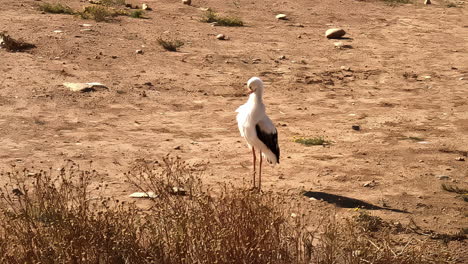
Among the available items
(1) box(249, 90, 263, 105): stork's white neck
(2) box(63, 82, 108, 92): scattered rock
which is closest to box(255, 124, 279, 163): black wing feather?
(1) box(249, 90, 263, 105): stork's white neck

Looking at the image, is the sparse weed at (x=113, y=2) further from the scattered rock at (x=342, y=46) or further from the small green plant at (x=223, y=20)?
the scattered rock at (x=342, y=46)

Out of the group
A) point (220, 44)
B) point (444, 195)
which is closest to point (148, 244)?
point (444, 195)

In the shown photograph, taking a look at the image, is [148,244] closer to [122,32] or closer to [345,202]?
[345,202]

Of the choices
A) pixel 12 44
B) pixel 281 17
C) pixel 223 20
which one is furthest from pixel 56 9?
pixel 281 17

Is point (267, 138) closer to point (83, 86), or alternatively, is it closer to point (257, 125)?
point (257, 125)

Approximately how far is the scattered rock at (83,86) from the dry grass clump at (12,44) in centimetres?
240

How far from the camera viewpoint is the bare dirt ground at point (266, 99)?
35.0 feet

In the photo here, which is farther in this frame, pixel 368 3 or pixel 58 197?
pixel 368 3

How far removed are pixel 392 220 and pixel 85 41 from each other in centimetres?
992

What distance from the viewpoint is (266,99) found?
48.1ft

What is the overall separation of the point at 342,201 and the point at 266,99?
5.23 m

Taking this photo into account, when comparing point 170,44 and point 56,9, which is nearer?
point 170,44

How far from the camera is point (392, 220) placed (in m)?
9.14

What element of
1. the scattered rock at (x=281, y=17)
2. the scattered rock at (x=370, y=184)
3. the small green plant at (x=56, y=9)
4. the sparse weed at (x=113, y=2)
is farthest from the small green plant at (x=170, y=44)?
the scattered rock at (x=370, y=184)
